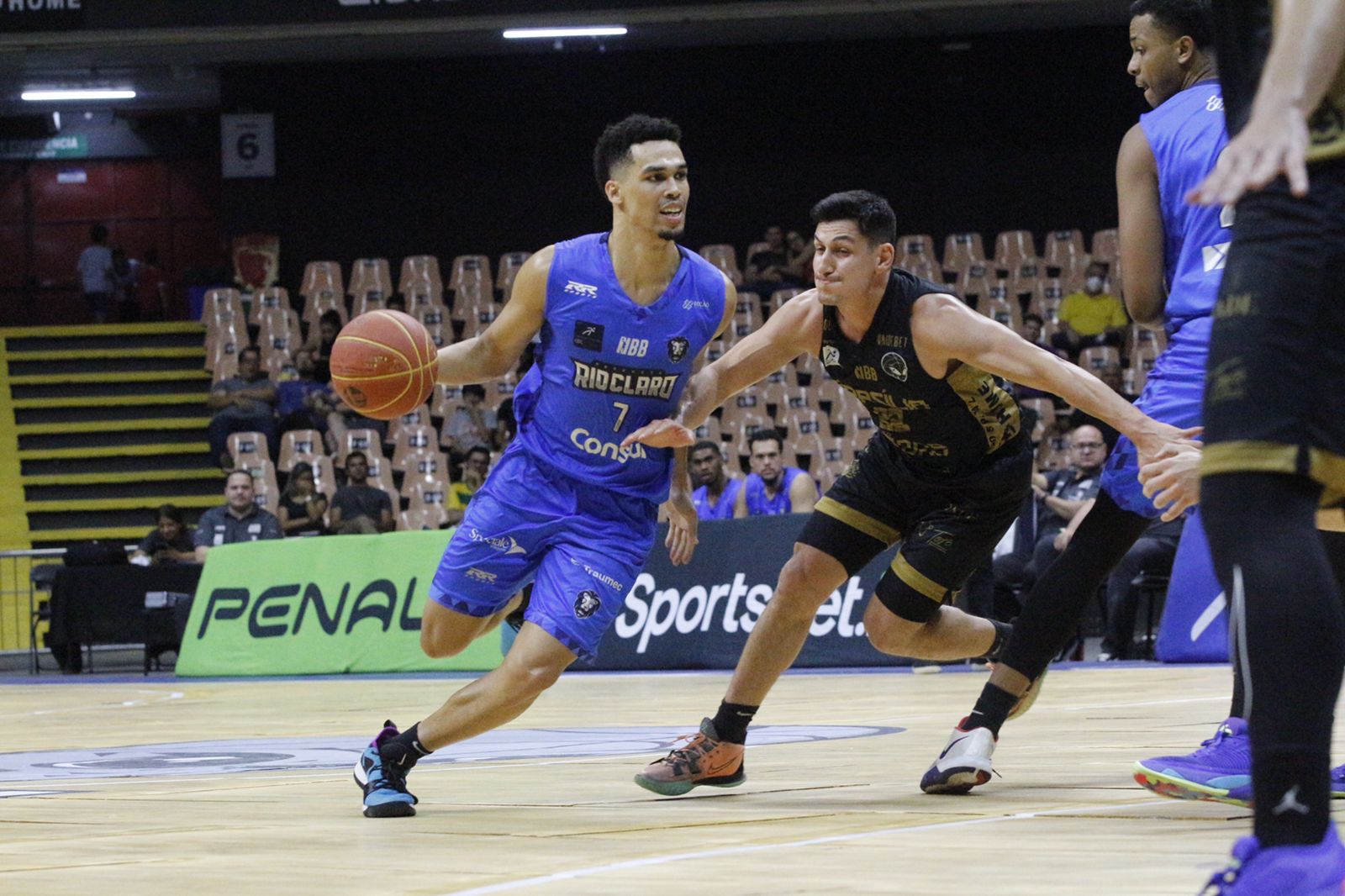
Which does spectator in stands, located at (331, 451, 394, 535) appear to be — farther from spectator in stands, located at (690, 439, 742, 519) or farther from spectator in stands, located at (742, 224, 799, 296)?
spectator in stands, located at (742, 224, 799, 296)

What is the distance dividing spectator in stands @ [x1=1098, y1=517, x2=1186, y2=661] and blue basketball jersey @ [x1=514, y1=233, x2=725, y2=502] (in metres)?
7.91

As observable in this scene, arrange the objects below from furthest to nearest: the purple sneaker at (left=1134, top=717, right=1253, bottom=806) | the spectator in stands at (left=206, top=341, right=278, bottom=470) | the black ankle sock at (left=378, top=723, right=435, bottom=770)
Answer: the spectator in stands at (left=206, top=341, right=278, bottom=470) → the black ankle sock at (left=378, top=723, right=435, bottom=770) → the purple sneaker at (left=1134, top=717, right=1253, bottom=806)

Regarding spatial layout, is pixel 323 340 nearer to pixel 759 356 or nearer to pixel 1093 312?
pixel 1093 312

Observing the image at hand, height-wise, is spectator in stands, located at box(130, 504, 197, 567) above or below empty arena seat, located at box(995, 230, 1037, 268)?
below

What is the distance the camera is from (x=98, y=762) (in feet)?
22.3

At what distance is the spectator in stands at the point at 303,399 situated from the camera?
19875mm

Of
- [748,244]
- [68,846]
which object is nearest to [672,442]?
[68,846]

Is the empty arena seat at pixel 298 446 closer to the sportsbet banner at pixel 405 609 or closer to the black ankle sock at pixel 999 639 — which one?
the sportsbet banner at pixel 405 609

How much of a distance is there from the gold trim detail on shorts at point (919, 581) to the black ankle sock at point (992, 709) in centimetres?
56

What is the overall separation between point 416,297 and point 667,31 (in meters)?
4.78

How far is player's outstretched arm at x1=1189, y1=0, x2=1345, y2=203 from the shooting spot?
2.26 m

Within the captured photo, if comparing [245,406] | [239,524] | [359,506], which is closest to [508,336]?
[239,524]

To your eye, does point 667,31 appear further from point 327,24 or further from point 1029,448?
point 1029,448

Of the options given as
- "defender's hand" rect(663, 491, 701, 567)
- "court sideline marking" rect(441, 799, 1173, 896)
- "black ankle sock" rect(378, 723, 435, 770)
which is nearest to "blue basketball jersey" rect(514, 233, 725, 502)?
"defender's hand" rect(663, 491, 701, 567)
